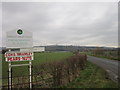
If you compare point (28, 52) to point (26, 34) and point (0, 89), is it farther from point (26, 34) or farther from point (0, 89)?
point (0, 89)

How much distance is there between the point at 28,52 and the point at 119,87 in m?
4.68

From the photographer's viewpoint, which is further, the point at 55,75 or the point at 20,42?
the point at 55,75

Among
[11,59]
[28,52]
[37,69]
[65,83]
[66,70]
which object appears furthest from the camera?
[37,69]

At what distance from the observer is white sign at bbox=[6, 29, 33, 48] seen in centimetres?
479

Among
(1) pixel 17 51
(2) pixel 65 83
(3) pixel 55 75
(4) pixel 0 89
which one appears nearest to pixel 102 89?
(2) pixel 65 83

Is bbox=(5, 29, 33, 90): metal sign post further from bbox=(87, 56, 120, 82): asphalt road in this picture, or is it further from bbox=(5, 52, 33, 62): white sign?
bbox=(87, 56, 120, 82): asphalt road

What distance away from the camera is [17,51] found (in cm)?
484

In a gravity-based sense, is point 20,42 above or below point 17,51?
above

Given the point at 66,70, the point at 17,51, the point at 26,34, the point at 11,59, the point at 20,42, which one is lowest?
the point at 66,70

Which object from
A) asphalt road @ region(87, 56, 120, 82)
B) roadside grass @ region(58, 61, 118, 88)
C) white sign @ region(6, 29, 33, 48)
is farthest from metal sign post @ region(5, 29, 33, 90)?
asphalt road @ region(87, 56, 120, 82)

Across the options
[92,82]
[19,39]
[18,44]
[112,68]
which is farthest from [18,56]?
[112,68]

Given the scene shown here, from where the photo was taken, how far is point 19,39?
4.91m

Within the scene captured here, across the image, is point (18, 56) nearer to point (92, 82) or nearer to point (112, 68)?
point (92, 82)

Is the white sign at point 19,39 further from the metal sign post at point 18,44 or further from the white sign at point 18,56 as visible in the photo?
the white sign at point 18,56
